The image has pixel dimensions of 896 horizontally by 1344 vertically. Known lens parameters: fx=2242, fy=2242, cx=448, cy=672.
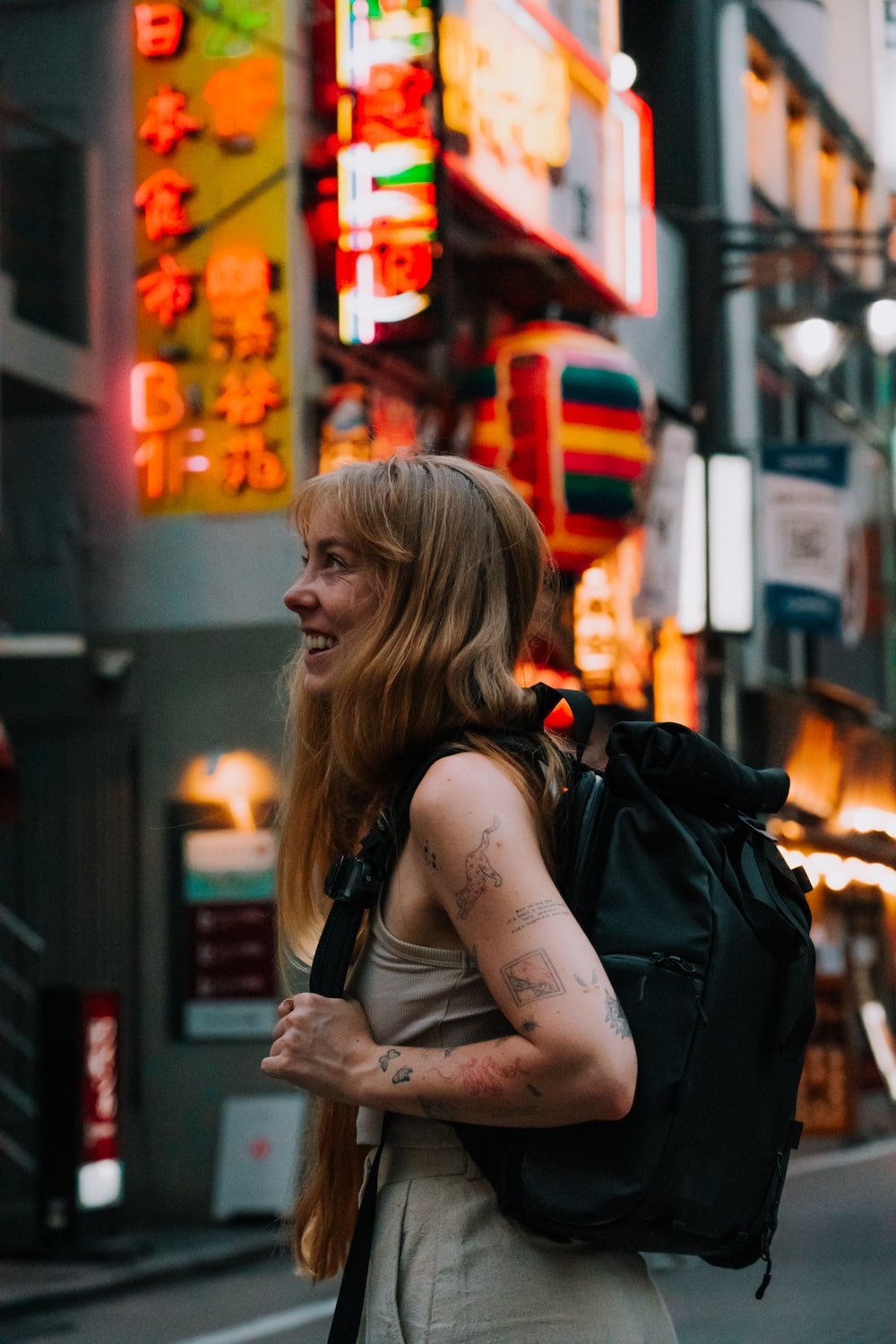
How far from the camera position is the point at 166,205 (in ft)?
49.7

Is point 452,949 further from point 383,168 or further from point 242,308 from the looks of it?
point 383,168

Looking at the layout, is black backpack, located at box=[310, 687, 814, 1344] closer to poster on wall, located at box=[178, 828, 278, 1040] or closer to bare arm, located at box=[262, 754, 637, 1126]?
bare arm, located at box=[262, 754, 637, 1126]

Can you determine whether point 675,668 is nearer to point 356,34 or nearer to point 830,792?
point 830,792

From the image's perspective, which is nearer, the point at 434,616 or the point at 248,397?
the point at 434,616

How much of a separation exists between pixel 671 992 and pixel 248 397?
12.8m

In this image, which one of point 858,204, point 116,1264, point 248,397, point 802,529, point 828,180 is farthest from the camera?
point 858,204

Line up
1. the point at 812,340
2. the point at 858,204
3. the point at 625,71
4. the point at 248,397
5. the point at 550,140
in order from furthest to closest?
1. the point at 858,204
2. the point at 625,71
3. the point at 812,340
4. the point at 550,140
5. the point at 248,397

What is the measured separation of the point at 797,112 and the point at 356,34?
1783cm

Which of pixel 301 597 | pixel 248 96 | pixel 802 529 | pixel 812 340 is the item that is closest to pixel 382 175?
pixel 248 96

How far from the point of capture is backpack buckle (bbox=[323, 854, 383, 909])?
8.21ft

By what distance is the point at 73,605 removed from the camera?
15.6 m

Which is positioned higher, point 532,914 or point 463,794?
point 463,794

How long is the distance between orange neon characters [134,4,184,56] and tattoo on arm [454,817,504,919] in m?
13.7

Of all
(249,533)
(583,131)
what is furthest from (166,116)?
(583,131)
